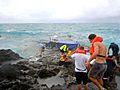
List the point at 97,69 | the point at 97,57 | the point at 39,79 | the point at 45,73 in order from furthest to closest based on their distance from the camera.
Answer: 1. the point at 45,73
2. the point at 39,79
3. the point at 97,69
4. the point at 97,57

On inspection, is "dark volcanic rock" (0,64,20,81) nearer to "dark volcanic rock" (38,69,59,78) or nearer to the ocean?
"dark volcanic rock" (38,69,59,78)

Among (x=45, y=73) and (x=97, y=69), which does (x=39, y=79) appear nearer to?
(x=45, y=73)

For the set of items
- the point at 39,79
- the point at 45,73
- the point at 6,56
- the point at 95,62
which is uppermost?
the point at 95,62

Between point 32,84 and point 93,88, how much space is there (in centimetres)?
268

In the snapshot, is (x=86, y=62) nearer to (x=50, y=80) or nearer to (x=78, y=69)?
(x=78, y=69)

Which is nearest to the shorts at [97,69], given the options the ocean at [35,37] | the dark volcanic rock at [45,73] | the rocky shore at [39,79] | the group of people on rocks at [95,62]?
the group of people on rocks at [95,62]

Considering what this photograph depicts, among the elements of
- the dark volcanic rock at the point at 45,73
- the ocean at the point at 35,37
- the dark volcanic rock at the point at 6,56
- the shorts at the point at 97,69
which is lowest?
the ocean at the point at 35,37

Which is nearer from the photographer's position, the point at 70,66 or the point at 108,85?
the point at 108,85

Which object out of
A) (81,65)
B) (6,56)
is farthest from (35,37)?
(81,65)

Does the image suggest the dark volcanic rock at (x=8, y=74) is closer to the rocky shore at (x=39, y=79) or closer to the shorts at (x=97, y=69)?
the rocky shore at (x=39, y=79)

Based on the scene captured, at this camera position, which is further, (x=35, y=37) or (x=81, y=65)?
(x=35, y=37)

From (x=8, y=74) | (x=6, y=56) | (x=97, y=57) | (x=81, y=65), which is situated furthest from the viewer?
(x=6, y=56)

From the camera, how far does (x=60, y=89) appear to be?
10219 millimetres

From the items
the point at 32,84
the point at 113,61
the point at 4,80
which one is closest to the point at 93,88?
the point at 113,61
